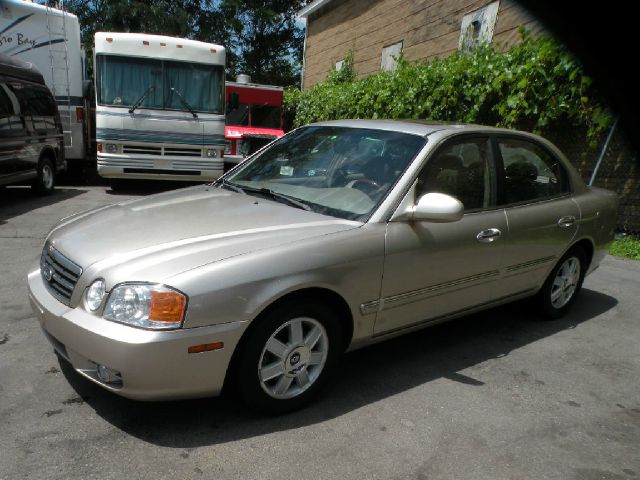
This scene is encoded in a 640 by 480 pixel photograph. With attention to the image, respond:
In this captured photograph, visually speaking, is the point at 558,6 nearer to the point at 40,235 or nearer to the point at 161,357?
the point at 161,357

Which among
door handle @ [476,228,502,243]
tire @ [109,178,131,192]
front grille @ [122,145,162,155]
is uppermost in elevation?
door handle @ [476,228,502,243]

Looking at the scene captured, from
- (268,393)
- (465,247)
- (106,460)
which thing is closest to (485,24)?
(465,247)

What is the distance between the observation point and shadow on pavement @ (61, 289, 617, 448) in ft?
8.71

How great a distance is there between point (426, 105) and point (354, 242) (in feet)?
21.2

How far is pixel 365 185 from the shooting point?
3.35 metres

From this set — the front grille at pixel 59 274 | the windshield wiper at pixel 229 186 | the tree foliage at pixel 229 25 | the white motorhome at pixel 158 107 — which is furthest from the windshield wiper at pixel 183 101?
the tree foliage at pixel 229 25

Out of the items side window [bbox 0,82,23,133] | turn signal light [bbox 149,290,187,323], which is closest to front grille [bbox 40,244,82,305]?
turn signal light [bbox 149,290,187,323]

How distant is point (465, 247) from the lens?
11.3 feet

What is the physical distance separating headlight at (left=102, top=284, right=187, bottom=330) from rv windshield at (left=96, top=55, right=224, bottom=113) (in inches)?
306

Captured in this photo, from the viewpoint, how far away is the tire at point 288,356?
8.58ft

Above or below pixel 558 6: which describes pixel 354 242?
below

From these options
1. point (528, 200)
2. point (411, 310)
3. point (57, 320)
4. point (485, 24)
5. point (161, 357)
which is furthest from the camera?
point (485, 24)

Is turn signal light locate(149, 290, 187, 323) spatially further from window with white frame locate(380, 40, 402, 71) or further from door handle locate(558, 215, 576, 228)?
window with white frame locate(380, 40, 402, 71)

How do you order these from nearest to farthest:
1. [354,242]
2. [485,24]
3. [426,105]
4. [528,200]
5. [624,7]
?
[624,7] → [354,242] → [528,200] → [426,105] → [485,24]
